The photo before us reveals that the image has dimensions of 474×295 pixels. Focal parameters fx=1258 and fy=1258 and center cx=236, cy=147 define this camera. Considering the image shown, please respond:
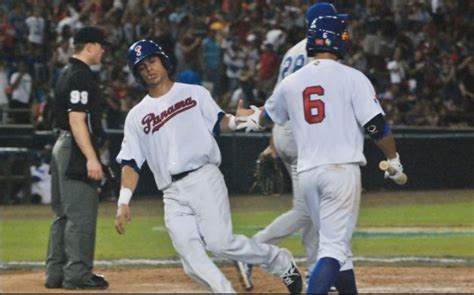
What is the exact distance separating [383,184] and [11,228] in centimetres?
702

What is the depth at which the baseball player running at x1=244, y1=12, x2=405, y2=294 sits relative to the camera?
7.61 meters

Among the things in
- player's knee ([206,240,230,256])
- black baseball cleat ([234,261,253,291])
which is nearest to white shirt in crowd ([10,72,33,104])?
black baseball cleat ([234,261,253,291])

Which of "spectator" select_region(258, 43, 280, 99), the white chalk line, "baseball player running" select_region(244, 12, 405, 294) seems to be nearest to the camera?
"baseball player running" select_region(244, 12, 405, 294)

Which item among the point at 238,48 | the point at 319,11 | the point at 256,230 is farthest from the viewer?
the point at 238,48

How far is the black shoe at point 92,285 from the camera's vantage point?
10.1m

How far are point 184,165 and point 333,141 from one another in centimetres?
113

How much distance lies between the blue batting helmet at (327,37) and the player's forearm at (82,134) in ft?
8.66

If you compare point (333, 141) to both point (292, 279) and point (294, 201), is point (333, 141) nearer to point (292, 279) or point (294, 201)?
point (292, 279)

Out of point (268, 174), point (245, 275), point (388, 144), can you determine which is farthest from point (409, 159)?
point (388, 144)

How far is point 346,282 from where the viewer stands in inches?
304

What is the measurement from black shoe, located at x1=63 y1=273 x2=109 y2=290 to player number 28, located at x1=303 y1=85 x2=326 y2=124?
3.20 m

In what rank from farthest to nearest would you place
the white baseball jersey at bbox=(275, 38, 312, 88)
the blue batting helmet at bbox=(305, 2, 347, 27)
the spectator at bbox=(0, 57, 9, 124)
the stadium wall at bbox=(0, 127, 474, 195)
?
1. the spectator at bbox=(0, 57, 9, 124)
2. the stadium wall at bbox=(0, 127, 474, 195)
3. the white baseball jersey at bbox=(275, 38, 312, 88)
4. the blue batting helmet at bbox=(305, 2, 347, 27)

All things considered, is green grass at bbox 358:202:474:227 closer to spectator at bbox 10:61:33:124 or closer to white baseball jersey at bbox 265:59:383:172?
spectator at bbox 10:61:33:124

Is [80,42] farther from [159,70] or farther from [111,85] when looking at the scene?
[111,85]
